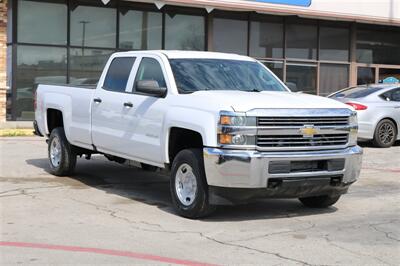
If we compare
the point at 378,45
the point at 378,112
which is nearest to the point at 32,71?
the point at 378,112

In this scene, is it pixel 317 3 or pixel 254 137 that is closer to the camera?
pixel 254 137

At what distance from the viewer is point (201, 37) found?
20781 millimetres

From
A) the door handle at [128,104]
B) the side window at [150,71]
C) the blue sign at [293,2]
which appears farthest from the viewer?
the blue sign at [293,2]

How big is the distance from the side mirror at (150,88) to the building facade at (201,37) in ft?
30.3

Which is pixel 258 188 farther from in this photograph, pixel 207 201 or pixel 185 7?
pixel 185 7

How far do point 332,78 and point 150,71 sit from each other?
15818 mm

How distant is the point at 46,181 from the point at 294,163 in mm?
4488

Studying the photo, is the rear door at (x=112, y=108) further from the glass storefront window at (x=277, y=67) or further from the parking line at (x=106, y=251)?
the glass storefront window at (x=277, y=67)

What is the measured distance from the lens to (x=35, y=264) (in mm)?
5188

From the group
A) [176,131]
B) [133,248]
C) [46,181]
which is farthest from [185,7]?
[133,248]

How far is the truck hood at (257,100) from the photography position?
670cm

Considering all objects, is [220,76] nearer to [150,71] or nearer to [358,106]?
[150,71]

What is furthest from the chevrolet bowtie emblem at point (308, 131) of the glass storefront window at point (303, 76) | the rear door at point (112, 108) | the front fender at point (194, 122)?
the glass storefront window at point (303, 76)

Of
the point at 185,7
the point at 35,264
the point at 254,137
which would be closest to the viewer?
the point at 35,264
